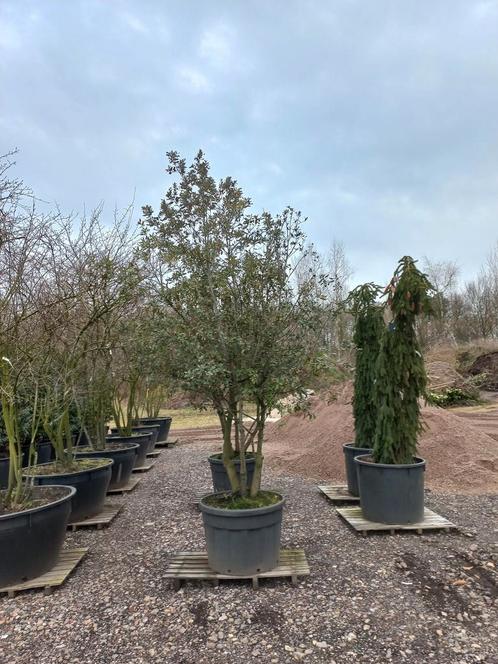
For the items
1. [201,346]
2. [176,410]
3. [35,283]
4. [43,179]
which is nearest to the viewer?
[201,346]

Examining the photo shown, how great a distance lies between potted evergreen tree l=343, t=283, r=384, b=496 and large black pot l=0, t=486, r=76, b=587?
351 cm

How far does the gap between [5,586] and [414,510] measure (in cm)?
354

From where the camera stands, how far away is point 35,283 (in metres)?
5.19

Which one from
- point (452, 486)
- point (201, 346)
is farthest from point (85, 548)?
point (452, 486)

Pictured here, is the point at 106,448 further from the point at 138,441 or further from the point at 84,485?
the point at 84,485

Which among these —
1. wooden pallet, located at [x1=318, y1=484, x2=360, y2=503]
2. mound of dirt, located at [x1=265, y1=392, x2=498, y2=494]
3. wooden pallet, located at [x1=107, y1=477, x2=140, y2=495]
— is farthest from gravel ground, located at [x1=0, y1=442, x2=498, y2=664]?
mound of dirt, located at [x1=265, y1=392, x2=498, y2=494]

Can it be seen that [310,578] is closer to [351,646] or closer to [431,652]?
[351,646]

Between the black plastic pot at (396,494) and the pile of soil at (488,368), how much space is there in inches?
677

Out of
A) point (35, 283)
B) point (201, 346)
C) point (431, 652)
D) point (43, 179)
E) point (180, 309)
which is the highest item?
point (43, 179)

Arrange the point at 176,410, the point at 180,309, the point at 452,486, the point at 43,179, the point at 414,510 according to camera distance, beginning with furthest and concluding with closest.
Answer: the point at 176,410, the point at 43,179, the point at 452,486, the point at 414,510, the point at 180,309

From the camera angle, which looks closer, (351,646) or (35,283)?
(351,646)

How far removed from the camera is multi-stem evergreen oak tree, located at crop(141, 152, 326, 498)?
369 cm

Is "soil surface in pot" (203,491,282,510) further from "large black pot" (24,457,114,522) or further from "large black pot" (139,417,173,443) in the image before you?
"large black pot" (139,417,173,443)

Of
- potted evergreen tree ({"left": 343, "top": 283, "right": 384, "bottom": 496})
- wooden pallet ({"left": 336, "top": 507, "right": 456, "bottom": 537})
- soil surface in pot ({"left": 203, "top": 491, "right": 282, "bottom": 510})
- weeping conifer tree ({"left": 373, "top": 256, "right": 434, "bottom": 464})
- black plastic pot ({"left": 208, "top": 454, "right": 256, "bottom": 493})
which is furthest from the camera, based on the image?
potted evergreen tree ({"left": 343, "top": 283, "right": 384, "bottom": 496})
